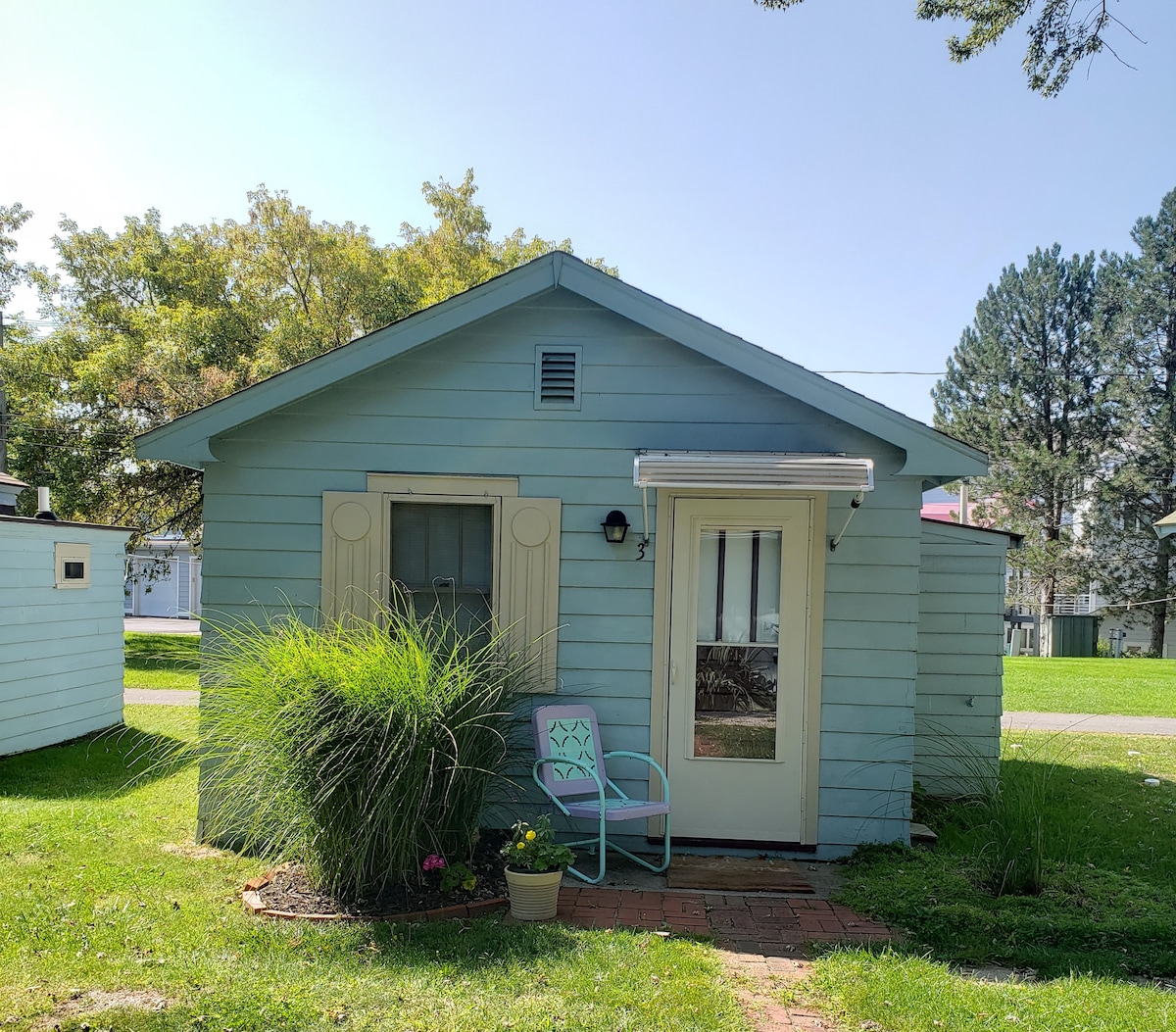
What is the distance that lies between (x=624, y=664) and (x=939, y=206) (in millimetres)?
10360

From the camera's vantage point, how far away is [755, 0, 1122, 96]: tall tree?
562cm

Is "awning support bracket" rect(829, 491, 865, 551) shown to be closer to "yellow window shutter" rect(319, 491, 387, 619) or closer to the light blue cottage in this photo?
the light blue cottage

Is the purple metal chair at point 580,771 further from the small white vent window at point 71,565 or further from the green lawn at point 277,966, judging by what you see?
the small white vent window at point 71,565

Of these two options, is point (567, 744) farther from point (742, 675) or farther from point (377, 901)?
point (377, 901)

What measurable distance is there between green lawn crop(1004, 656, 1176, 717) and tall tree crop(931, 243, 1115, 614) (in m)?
9.02

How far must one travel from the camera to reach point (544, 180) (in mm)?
13289

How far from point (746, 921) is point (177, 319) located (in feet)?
51.3

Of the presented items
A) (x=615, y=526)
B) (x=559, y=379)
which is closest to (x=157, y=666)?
(x=559, y=379)

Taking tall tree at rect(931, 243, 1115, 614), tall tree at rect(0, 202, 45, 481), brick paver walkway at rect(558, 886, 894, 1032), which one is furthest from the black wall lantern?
tall tree at rect(931, 243, 1115, 614)

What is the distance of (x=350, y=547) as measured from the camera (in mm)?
5461

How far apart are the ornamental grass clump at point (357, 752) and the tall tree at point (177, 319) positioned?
39.5 feet

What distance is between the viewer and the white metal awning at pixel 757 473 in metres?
4.82

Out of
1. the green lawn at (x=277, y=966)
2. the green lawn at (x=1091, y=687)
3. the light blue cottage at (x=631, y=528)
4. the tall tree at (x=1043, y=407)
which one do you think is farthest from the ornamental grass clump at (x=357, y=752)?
the tall tree at (x=1043, y=407)

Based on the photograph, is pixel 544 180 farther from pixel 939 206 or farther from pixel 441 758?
pixel 441 758
